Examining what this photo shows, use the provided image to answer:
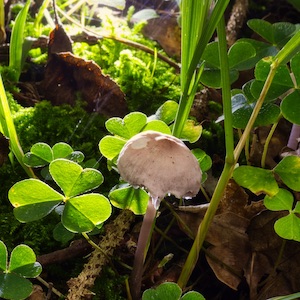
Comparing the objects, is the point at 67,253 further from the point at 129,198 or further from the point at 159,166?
the point at 159,166

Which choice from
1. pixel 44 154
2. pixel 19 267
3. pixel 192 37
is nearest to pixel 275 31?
pixel 192 37

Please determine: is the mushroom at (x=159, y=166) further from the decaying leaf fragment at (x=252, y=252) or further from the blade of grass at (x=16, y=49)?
the blade of grass at (x=16, y=49)

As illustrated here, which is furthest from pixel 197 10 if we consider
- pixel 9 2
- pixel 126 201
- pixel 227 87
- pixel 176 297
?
pixel 9 2

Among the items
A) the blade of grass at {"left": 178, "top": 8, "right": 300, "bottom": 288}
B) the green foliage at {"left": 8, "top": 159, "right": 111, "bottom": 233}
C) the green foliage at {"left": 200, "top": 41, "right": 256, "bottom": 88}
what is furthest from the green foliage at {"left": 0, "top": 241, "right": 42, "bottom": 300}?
the green foliage at {"left": 200, "top": 41, "right": 256, "bottom": 88}

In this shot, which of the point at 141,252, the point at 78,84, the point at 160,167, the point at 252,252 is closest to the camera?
the point at 160,167

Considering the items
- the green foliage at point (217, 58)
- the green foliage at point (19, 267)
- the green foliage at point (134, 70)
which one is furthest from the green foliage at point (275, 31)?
the green foliage at point (19, 267)

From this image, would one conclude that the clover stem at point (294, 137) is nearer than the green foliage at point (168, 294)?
No

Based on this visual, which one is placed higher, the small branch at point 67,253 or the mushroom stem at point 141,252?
the mushroom stem at point 141,252
